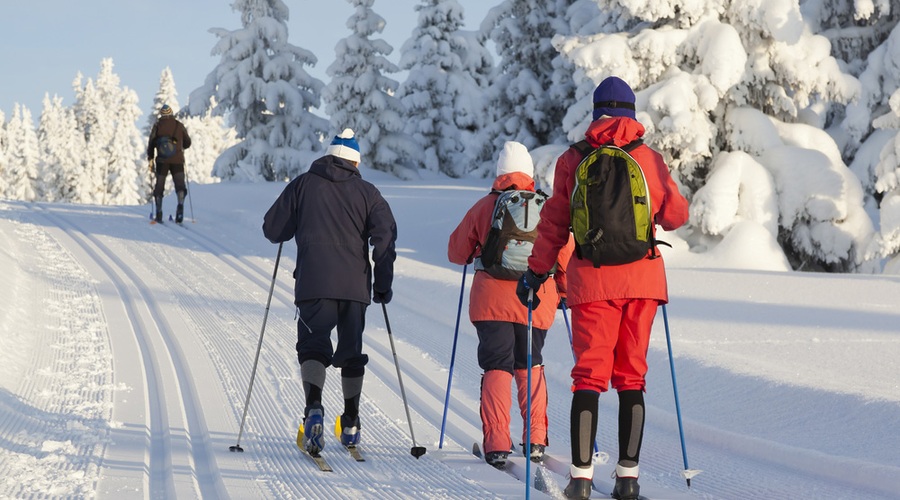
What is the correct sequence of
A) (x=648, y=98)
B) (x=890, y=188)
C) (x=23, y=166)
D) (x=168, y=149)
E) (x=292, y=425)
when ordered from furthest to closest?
(x=23, y=166)
(x=168, y=149)
(x=648, y=98)
(x=890, y=188)
(x=292, y=425)

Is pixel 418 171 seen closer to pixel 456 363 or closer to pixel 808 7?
pixel 808 7

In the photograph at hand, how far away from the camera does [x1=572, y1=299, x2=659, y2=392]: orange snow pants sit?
4.14 m

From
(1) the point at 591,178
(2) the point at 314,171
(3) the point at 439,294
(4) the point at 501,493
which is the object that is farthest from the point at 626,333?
(3) the point at 439,294

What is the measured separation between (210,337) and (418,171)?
85.9 ft

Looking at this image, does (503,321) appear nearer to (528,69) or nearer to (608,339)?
(608,339)

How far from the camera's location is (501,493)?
181 inches

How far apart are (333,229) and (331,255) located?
0.53 ft

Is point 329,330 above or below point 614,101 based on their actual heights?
below

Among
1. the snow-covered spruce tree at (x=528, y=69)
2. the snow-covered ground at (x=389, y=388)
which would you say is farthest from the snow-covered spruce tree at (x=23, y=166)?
the snow-covered ground at (x=389, y=388)

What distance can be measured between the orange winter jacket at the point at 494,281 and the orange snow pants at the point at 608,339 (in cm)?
113

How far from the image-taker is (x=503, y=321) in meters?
5.38

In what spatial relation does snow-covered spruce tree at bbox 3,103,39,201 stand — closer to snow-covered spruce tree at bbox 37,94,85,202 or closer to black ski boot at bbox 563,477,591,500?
snow-covered spruce tree at bbox 37,94,85,202

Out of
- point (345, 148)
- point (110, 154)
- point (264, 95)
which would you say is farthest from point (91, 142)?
point (345, 148)

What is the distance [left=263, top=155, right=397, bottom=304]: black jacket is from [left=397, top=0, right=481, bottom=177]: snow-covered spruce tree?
2985 cm
